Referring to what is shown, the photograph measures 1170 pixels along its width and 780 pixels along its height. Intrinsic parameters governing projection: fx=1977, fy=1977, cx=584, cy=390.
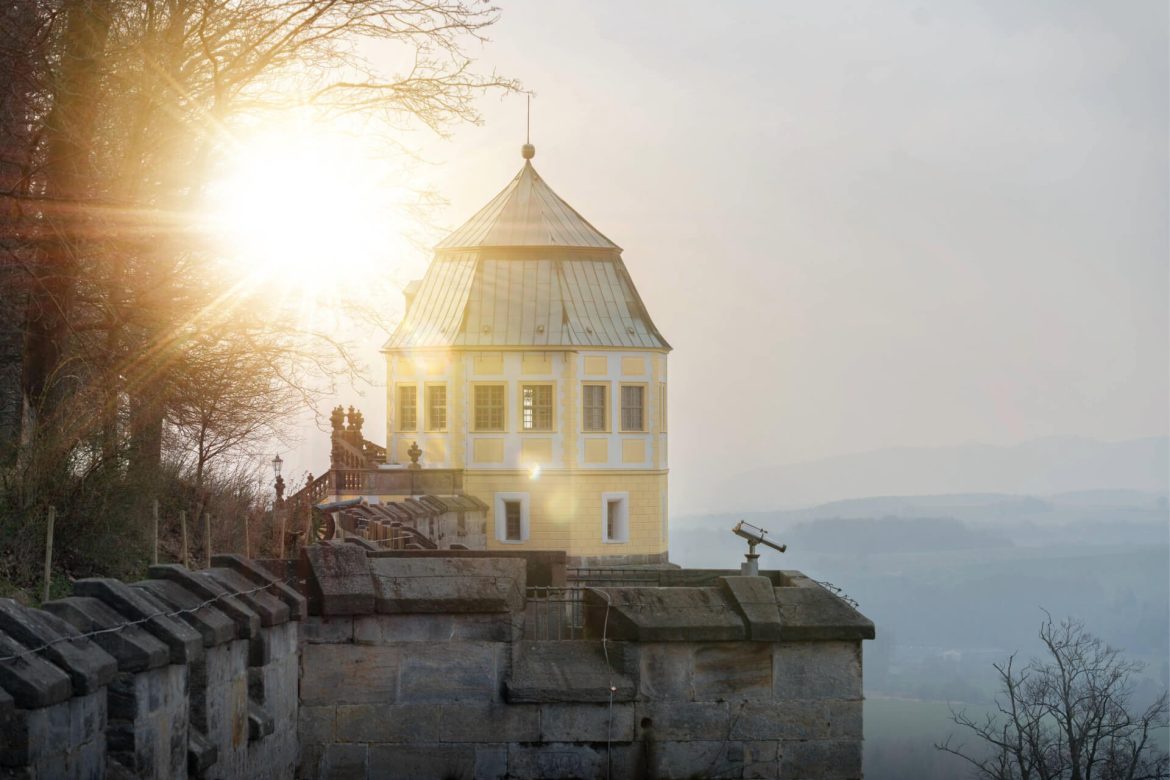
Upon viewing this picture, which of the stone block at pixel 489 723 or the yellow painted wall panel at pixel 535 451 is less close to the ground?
the yellow painted wall panel at pixel 535 451

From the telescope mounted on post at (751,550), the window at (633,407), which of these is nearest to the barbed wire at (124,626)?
Result: the telescope mounted on post at (751,550)

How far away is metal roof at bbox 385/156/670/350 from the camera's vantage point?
60.6 metres

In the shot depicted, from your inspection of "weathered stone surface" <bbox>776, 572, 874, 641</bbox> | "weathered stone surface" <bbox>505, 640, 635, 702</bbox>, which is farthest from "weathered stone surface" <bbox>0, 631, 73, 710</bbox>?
"weathered stone surface" <bbox>776, 572, 874, 641</bbox>

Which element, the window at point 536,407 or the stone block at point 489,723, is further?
the window at point 536,407

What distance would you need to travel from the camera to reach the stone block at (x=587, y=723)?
11.8m

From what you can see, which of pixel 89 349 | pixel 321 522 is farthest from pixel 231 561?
pixel 321 522

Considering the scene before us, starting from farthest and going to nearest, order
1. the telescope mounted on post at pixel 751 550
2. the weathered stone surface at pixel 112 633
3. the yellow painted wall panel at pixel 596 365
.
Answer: the yellow painted wall panel at pixel 596 365 < the telescope mounted on post at pixel 751 550 < the weathered stone surface at pixel 112 633

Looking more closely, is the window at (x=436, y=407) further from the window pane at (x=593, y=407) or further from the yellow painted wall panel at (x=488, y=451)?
the window pane at (x=593, y=407)

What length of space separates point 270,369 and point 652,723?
22.5 feet

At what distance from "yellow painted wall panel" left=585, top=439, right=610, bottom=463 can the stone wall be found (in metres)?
48.3

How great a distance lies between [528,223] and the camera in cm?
6353

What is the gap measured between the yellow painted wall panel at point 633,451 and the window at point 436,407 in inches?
219

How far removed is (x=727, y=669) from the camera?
11.9 meters

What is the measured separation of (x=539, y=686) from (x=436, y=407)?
48.7 metres
